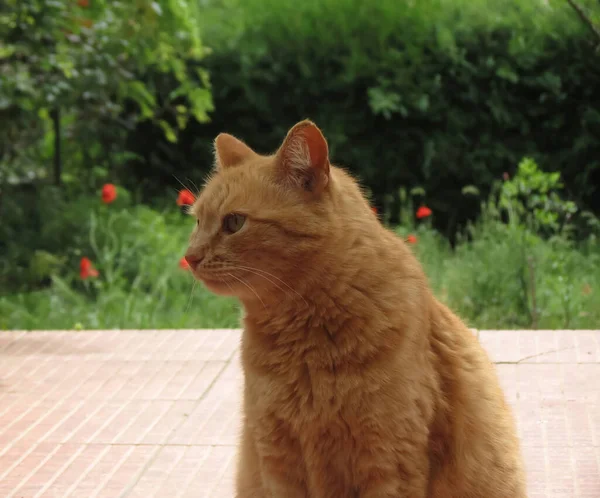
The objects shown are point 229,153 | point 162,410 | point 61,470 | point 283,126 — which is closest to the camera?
point 229,153

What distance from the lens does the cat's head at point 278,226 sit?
115 inches

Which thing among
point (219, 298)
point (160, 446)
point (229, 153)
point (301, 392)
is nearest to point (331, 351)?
point (301, 392)

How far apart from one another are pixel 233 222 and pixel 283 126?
19.9ft

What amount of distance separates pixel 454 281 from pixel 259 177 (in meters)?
4.03

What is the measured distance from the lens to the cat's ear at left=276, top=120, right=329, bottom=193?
2.89 metres

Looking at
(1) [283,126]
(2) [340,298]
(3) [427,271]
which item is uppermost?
(2) [340,298]

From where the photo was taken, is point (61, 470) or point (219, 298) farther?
point (219, 298)

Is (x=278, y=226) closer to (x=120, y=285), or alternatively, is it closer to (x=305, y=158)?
(x=305, y=158)

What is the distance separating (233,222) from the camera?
9.73 feet

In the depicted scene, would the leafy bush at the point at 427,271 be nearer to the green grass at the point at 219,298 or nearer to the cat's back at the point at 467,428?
the green grass at the point at 219,298

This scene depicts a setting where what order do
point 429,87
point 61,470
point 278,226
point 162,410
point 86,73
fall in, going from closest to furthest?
point 278,226 < point 61,470 < point 162,410 < point 86,73 < point 429,87

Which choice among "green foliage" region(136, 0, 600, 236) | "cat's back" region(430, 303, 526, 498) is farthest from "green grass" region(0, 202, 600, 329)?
"cat's back" region(430, 303, 526, 498)

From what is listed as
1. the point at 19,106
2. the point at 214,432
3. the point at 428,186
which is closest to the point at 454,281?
the point at 428,186

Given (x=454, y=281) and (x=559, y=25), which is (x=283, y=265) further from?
(x=559, y=25)
